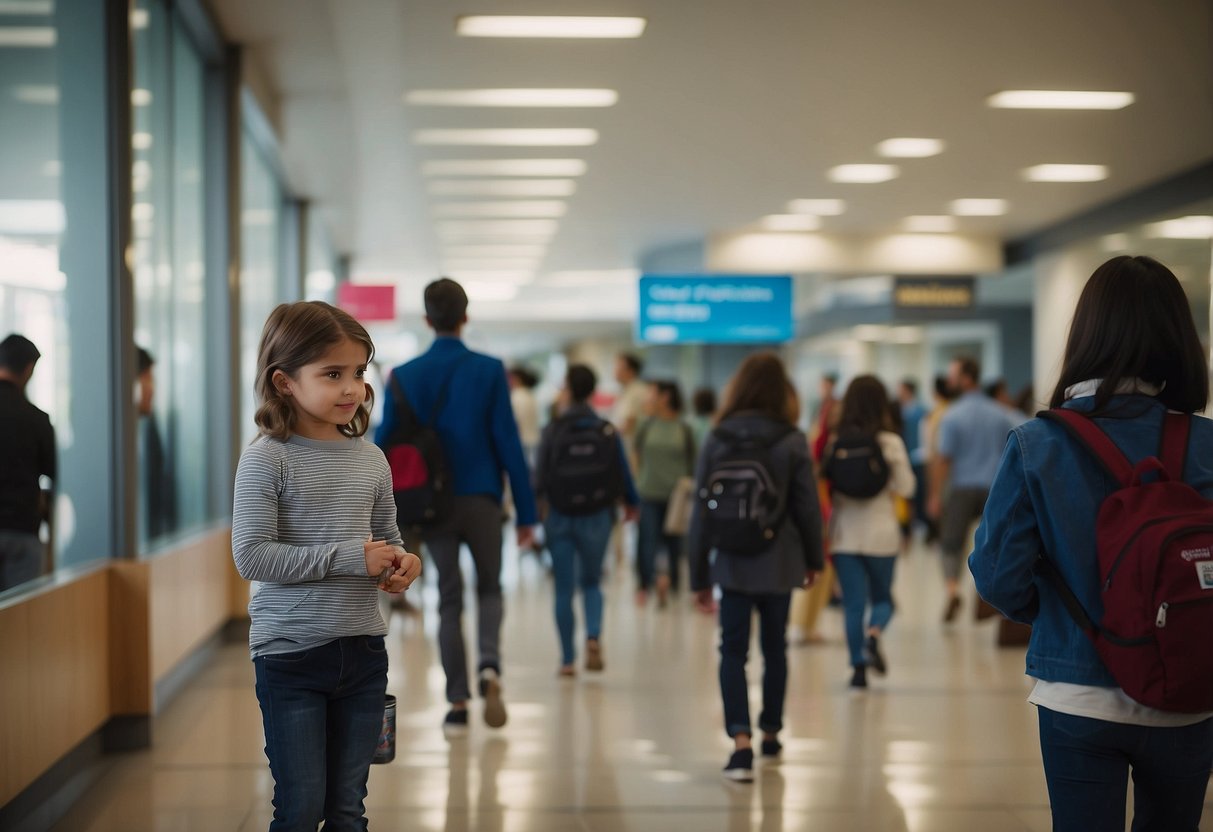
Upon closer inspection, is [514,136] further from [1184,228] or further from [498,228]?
[1184,228]

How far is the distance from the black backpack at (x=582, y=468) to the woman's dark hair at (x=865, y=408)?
1345 millimetres

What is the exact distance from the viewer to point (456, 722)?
5902mm

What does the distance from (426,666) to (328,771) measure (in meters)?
4.95

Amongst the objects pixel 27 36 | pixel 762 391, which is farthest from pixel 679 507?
pixel 27 36

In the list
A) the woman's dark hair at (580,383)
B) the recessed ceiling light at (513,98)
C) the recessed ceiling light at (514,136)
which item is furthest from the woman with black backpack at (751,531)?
the recessed ceiling light at (514,136)

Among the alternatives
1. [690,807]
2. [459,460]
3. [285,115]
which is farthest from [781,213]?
[690,807]

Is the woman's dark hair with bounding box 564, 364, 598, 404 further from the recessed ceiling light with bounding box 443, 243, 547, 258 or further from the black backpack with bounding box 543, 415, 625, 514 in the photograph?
the recessed ceiling light with bounding box 443, 243, 547, 258

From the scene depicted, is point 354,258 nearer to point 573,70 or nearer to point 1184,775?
point 573,70

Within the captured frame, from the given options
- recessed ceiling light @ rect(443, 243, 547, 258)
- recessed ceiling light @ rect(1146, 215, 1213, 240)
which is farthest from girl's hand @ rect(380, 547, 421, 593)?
recessed ceiling light @ rect(443, 243, 547, 258)

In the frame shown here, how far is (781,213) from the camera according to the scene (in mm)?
14039

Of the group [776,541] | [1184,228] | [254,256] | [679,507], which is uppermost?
[1184,228]

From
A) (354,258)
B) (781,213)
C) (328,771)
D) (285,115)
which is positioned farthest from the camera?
(354,258)

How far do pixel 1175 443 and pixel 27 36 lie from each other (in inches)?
169

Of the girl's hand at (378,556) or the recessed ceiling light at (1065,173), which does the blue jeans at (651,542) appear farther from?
the girl's hand at (378,556)
